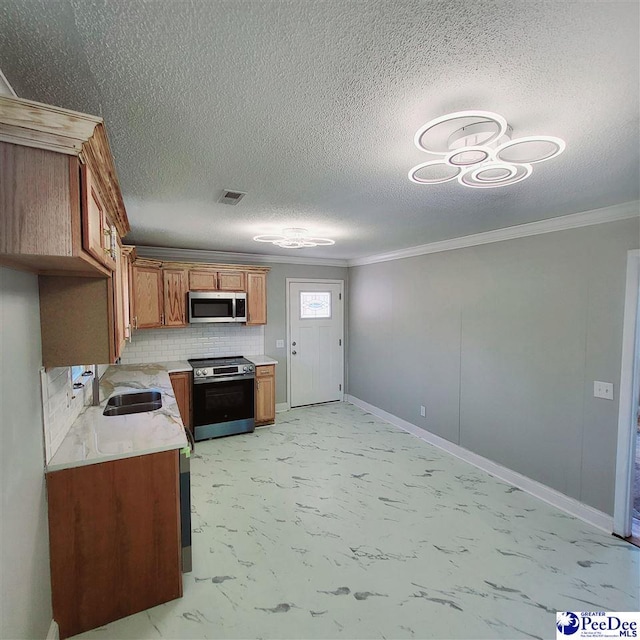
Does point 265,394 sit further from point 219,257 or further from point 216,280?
point 219,257

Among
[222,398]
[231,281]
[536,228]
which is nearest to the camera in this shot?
[536,228]

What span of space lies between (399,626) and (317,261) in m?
4.46

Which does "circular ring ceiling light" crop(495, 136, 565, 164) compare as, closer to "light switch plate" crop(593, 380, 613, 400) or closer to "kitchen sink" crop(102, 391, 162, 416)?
"light switch plate" crop(593, 380, 613, 400)

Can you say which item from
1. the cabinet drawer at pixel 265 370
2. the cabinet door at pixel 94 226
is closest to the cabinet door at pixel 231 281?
the cabinet drawer at pixel 265 370

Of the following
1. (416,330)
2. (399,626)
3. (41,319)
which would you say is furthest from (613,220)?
(41,319)

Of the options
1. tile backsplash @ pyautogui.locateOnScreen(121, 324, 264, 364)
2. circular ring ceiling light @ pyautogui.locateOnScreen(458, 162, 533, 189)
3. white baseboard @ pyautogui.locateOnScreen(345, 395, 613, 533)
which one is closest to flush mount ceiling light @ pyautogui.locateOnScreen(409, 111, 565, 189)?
circular ring ceiling light @ pyautogui.locateOnScreen(458, 162, 533, 189)

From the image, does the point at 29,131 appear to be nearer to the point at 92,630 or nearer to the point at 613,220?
the point at 92,630

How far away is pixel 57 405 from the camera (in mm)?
1928

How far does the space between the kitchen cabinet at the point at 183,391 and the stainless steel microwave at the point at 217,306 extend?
2.30 feet

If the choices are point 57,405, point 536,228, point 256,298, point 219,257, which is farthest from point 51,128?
point 219,257

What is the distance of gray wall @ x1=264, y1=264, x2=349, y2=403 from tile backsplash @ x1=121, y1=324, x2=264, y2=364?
0.51 feet

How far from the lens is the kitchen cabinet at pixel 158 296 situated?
3965 mm

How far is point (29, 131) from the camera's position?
905 millimetres

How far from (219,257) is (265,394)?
2033 mm
